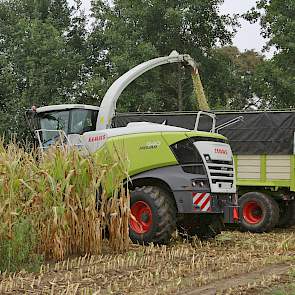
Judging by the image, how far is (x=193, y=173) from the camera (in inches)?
372

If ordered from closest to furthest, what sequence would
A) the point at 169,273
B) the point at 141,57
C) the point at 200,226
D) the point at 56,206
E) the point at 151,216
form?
the point at 169,273, the point at 56,206, the point at 151,216, the point at 200,226, the point at 141,57

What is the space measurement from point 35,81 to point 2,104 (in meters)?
2.13

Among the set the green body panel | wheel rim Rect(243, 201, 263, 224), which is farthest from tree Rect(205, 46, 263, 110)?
wheel rim Rect(243, 201, 263, 224)

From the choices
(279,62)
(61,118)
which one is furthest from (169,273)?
(279,62)

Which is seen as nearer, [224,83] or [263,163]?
[263,163]

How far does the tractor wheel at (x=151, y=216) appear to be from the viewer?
8922 millimetres

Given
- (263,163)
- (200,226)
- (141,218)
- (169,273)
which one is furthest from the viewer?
(263,163)

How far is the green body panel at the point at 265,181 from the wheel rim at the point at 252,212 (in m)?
0.37

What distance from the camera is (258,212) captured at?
1219 centimetres

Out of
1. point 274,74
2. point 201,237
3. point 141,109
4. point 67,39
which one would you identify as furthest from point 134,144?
point 67,39

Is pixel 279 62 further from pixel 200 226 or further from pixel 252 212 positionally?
pixel 200 226

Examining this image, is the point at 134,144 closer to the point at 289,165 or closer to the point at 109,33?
the point at 289,165

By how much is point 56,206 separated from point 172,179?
7.14 feet

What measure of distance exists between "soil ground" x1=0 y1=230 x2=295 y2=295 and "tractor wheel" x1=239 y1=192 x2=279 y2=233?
2.78 meters
